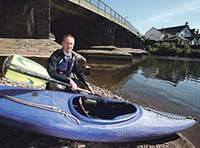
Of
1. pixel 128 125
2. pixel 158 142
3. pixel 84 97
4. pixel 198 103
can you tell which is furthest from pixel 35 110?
pixel 198 103

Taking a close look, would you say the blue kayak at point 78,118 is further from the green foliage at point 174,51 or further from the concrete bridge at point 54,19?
the green foliage at point 174,51

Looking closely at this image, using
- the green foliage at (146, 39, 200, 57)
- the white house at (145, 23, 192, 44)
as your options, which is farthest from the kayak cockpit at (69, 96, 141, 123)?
the white house at (145, 23, 192, 44)

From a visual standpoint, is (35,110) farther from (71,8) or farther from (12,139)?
(71,8)

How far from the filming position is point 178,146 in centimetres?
379

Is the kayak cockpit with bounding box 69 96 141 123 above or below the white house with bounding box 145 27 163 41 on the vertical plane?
below

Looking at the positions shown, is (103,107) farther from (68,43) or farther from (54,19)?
(54,19)

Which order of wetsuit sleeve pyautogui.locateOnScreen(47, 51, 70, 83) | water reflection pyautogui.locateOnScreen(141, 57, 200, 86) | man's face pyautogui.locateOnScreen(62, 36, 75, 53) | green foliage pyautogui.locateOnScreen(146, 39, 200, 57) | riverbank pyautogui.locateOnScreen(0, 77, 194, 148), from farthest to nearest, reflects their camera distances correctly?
green foliage pyautogui.locateOnScreen(146, 39, 200, 57), water reflection pyautogui.locateOnScreen(141, 57, 200, 86), man's face pyautogui.locateOnScreen(62, 36, 75, 53), wetsuit sleeve pyautogui.locateOnScreen(47, 51, 70, 83), riverbank pyautogui.locateOnScreen(0, 77, 194, 148)

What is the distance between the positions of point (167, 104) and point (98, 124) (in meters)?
5.52

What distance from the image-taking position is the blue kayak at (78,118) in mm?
2760

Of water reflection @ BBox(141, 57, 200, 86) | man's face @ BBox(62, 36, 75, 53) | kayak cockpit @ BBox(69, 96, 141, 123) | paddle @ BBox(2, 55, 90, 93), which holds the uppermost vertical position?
man's face @ BBox(62, 36, 75, 53)

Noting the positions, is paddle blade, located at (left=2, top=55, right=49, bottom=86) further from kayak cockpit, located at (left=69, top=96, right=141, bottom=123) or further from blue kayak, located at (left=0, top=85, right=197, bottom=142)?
kayak cockpit, located at (left=69, top=96, right=141, bottom=123)

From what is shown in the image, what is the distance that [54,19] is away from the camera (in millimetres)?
17328

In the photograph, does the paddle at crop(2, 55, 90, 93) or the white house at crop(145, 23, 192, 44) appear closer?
the paddle at crop(2, 55, 90, 93)

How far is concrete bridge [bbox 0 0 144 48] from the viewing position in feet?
33.0
